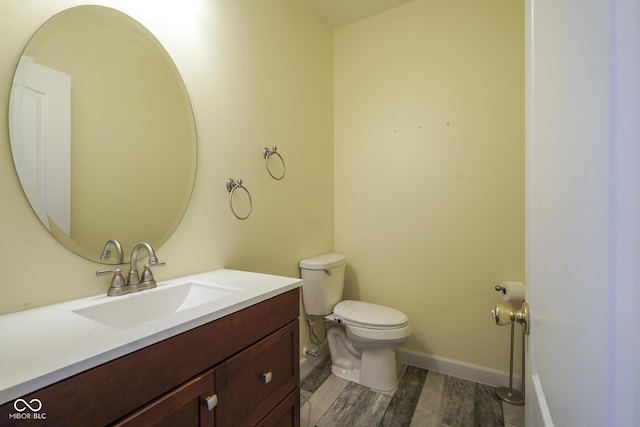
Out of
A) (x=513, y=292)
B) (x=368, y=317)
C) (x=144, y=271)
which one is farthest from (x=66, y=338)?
(x=513, y=292)

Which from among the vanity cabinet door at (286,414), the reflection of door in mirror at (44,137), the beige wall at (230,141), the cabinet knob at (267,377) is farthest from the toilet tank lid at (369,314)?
the reflection of door in mirror at (44,137)

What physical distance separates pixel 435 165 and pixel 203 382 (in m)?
1.88

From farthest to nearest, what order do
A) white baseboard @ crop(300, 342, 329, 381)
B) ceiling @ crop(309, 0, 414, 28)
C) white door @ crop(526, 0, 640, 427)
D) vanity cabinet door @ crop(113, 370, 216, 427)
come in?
ceiling @ crop(309, 0, 414, 28) < white baseboard @ crop(300, 342, 329, 381) < vanity cabinet door @ crop(113, 370, 216, 427) < white door @ crop(526, 0, 640, 427)

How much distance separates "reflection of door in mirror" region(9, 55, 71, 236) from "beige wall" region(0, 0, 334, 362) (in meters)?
0.02

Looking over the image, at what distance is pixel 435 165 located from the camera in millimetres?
2006

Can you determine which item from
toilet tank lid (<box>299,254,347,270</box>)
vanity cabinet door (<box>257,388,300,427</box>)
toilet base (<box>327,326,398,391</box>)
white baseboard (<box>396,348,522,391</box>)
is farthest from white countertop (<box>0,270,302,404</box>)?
white baseboard (<box>396,348,522,391</box>)

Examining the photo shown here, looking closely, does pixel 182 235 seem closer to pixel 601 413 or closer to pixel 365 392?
pixel 601 413

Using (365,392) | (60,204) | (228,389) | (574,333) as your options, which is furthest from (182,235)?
(365,392)

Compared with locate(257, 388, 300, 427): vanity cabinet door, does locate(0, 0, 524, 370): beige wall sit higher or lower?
higher

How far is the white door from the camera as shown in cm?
24

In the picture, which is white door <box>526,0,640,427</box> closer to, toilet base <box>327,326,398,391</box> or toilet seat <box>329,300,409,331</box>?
toilet seat <box>329,300,409,331</box>

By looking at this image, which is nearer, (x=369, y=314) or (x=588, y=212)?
(x=588, y=212)

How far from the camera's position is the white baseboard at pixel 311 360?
188 centimetres

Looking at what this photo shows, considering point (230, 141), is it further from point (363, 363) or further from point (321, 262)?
point (363, 363)
